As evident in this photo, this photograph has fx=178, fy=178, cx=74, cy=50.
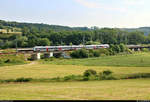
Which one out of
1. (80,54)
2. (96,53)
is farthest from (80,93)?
(96,53)

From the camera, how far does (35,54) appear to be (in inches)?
2547

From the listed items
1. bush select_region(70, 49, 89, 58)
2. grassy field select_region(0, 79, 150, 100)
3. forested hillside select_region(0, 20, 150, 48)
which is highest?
forested hillside select_region(0, 20, 150, 48)

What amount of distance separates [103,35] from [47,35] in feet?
140

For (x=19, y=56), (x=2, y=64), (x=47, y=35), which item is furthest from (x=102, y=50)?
(x=47, y=35)

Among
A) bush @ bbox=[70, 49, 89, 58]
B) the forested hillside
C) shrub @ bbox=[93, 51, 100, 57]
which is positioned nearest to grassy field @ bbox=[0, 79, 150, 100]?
bush @ bbox=[70, 49, 89, 58]

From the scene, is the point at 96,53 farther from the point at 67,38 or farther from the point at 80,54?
the point at 67,38

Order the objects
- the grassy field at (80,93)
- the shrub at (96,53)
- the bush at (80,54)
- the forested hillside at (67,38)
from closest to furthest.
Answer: the grassy field at (80,93) → the bush at (80,54) → the shrub at (96,53) → the forested hillside at (67,38)

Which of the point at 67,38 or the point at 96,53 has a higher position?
the point at 67,38

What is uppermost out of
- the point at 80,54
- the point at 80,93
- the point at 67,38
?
the point at 67,38

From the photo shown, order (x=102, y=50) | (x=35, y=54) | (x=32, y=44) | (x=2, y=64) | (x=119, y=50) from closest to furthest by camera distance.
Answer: (x=2, y=64), (x=35, y=54), (x=102, y=50), (x=119, y=50), (x=32, y=44)

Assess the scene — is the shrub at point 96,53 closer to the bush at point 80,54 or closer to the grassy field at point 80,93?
the bush at point 80,54

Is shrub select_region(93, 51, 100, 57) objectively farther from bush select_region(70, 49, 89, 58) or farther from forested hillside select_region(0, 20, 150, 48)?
forested hillside select_region(0, 20, 150, 48)

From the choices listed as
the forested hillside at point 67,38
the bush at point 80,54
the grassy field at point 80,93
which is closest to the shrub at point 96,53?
the bush at point 80,54

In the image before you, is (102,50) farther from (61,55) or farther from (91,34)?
(91,34)
